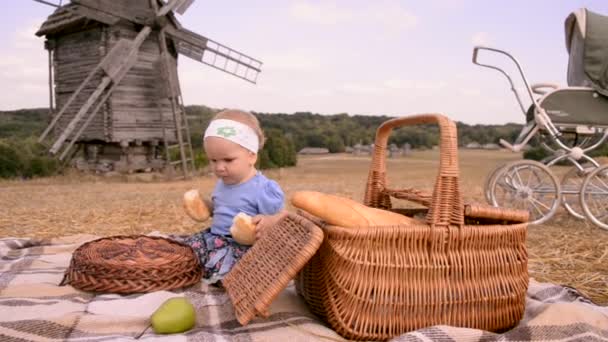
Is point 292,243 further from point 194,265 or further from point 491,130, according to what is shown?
point 491,130

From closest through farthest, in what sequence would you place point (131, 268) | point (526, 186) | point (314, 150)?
point (131, 268) → point (526, 186) → point (314, 150)

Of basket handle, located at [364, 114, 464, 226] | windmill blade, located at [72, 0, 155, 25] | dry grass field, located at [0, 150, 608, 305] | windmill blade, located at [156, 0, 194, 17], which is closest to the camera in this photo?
basket handle, located at [364, 114, 464, 226]

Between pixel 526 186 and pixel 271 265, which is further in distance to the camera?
pixel 526 186

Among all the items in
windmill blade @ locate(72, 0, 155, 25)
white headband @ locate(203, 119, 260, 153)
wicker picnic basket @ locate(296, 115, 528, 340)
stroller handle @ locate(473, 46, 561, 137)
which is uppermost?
windmill blade @ locate(72, 0, 155, 25)

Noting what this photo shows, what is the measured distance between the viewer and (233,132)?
8.09 ft

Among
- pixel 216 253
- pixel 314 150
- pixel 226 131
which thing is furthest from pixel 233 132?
pixel 314 150

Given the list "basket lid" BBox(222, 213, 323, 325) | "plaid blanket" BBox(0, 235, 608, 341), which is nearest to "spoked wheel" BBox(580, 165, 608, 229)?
"plaid blanket" BBox(0, 235, 608, 341)

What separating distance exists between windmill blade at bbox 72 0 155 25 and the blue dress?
33.1ft

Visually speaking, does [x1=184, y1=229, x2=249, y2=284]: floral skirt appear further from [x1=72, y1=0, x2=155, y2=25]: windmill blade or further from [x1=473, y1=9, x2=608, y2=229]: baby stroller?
[x1=72, y1=0, x2=155, y2=25]: windmill blade

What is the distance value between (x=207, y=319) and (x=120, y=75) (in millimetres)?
10435

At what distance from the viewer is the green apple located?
5.90 ft

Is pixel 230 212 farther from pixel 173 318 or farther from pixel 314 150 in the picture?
pixel 314 150

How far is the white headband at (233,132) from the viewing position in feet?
8.03

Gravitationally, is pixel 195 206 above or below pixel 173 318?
above
